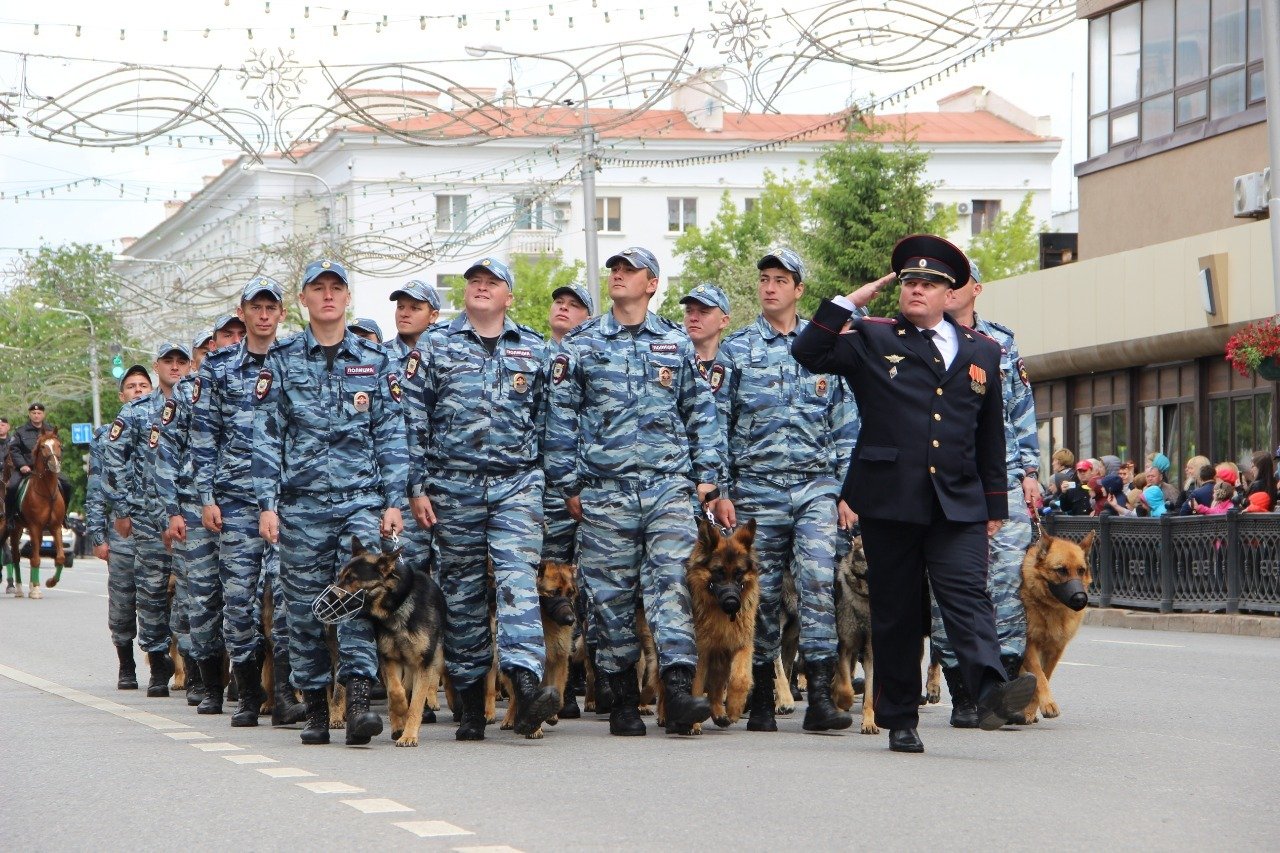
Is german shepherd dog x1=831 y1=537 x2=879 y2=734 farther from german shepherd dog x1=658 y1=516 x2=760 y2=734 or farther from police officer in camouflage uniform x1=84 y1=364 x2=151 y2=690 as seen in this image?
police officer in camouflage uniform x1=84 y1=364 x2=151 y2=690

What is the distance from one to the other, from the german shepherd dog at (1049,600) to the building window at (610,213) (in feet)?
263

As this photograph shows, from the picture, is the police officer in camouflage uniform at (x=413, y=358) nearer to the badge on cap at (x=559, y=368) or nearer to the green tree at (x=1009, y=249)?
the badge on cap at (x=559, y=368)

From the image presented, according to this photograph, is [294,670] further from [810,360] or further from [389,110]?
[389,110]

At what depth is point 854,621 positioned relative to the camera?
10984 mm

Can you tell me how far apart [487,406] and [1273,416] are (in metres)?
22.6

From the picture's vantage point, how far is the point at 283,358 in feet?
35.0

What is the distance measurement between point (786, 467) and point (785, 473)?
0.11ft

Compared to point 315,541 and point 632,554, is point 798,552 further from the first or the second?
point 315,541

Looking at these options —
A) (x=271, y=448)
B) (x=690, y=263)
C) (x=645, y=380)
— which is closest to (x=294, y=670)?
(x=271, y=448)

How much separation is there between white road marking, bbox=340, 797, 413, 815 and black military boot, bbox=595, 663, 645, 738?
2641 mm

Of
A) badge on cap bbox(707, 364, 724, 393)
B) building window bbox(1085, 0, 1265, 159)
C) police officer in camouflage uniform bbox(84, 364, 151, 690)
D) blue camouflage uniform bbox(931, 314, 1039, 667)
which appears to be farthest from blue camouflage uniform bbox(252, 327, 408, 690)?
building window bbox(1085, 0, 1265, 159)

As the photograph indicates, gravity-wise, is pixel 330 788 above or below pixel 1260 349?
below

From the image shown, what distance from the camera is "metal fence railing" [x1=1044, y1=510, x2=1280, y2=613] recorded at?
2119 centimetres

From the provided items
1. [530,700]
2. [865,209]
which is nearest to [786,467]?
[530,700]
